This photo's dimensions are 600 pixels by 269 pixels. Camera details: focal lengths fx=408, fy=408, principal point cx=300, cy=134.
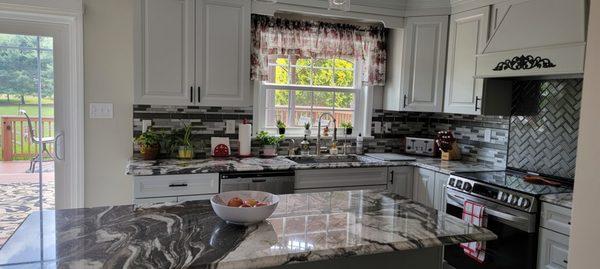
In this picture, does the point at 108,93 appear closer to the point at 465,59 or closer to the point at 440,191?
the point at 440,191

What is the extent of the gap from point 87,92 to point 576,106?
141 inches

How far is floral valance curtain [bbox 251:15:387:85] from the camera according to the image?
3.59 meters

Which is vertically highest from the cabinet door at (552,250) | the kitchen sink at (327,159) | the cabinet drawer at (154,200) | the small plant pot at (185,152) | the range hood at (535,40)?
the range hood at (535,40)

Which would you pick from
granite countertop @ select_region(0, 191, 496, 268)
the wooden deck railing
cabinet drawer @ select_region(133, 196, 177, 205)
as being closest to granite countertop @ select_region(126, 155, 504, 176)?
cabinet drawer @ select_region(133, 196, 177, 205)

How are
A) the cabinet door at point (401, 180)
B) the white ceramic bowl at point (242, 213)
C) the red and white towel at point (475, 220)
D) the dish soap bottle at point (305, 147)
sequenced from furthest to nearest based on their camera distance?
1. the dish soap bottle at point (305, 147)
2. the cabinet door at point (401, 180)
3. the red and white towel at point (475, 220)
4. the white ceramic bowl at point (242, 213)

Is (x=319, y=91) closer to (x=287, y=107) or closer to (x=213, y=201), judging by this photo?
(x=287, y=107)

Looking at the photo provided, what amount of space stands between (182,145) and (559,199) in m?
2.64

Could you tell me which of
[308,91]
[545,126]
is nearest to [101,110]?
[308,91]

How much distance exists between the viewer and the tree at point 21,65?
297 centimetres

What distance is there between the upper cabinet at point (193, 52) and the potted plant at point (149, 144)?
0.27 metres

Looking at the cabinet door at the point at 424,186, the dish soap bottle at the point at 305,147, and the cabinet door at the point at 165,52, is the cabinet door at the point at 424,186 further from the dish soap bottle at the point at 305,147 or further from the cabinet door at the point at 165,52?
the cabinet door at the point at 165,52

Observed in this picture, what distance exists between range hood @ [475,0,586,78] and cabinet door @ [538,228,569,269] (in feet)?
3.23

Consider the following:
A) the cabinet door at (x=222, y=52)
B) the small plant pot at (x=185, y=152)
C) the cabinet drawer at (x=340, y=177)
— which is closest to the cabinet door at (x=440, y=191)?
the cabinet drawer at (x=340, y=177)

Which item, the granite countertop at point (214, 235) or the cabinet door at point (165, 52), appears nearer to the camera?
the granite countertop at point (214, 235)
